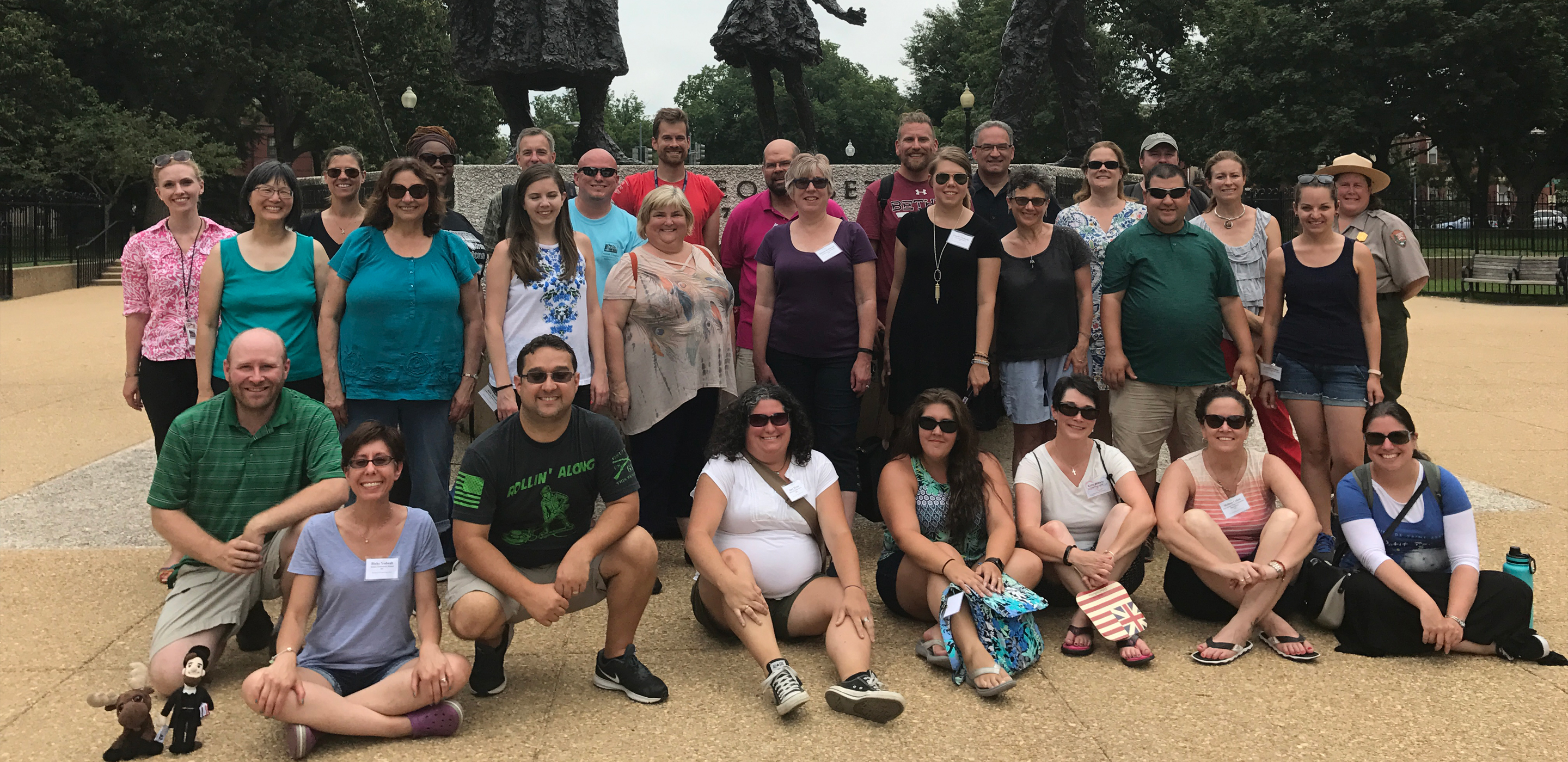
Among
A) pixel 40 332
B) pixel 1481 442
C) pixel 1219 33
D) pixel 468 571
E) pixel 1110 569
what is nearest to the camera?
pixel 468 571

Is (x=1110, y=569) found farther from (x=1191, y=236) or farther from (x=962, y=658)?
(x=1191, y=236)

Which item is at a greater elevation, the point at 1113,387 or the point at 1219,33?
the point at 1219,33

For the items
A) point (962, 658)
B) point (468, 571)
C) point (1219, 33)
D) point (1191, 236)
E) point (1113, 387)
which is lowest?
point (962, 658)

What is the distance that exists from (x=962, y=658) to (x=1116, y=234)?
93.8 inches

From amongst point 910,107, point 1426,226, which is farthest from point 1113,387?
point 910,107

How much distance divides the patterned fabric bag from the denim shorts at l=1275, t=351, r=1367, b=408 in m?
1.76

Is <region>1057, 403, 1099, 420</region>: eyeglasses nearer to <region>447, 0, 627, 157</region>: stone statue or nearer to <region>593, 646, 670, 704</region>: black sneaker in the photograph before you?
<region>593, 646, 670, 704</region>: black sneaker

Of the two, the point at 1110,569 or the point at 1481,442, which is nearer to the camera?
the point at 1110,569

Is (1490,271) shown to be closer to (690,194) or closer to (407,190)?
(690,194)

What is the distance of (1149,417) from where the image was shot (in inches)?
185

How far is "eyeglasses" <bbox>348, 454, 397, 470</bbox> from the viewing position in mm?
3195

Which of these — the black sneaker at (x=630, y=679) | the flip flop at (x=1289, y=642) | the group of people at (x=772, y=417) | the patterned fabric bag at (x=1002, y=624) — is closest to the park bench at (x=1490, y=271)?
the group of people at (x=772, y=417)

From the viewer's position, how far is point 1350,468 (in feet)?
15.1

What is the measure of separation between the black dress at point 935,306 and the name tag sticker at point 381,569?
228cm
